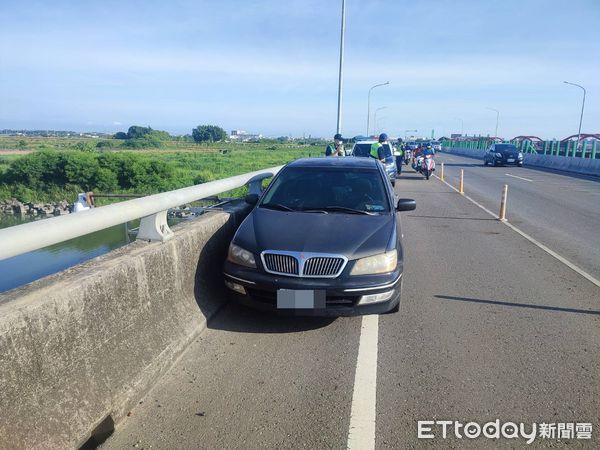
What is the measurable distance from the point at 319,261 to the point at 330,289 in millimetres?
270

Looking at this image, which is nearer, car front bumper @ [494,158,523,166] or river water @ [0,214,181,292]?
river water @ [0,214,181,292]

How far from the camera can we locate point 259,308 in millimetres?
4148

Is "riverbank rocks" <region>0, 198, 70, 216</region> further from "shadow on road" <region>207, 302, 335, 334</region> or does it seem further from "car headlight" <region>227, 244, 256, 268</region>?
"car headlight" <region>227, 244, 256, 268</region>

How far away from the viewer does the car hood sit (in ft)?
13.5

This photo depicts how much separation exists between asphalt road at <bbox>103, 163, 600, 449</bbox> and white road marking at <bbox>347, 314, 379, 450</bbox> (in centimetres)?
2

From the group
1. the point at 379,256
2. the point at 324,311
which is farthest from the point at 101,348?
the point at 379,256

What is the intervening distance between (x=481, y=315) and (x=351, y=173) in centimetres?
231

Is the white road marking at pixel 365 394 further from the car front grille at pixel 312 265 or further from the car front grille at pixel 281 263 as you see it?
the car front grille at pixel 281 263

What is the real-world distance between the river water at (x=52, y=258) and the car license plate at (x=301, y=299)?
9606 mm

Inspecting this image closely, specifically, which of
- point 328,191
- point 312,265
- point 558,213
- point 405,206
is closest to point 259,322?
point 312,265

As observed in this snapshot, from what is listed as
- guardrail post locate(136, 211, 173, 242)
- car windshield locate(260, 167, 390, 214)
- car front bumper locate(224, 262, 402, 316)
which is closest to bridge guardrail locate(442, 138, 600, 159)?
car windshield locate(260, 167, 390, 214)

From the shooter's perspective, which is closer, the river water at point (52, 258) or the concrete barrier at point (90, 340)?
the concrete barrier at point (90, 340)

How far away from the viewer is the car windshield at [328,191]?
16.9 feet

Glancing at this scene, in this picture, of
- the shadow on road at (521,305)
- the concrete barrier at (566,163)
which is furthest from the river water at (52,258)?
the concrete barrier at (566,163)
